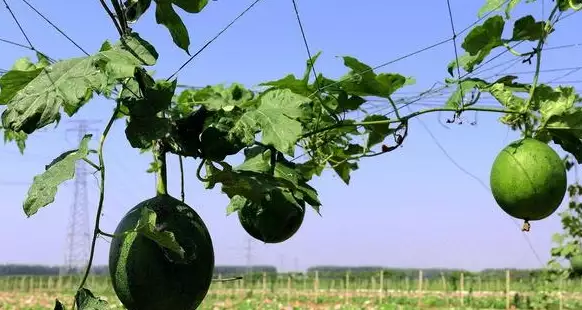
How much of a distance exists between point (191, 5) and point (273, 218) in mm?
589

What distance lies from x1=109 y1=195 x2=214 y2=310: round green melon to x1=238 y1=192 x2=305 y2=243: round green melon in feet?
1.17

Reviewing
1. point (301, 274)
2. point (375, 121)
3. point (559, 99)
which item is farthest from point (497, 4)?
point (301, 274)

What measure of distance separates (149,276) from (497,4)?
127cm

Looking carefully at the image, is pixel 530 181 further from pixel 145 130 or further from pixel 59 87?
pixel 59 87

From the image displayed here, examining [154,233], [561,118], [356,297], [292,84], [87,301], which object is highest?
[292,84]

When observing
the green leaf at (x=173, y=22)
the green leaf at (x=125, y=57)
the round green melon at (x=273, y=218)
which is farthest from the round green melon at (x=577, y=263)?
the green leaf at (x=125, y=57)

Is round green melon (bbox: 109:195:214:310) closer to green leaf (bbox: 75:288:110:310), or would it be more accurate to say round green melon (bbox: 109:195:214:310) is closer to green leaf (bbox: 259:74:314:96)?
green leaf (bbox: 75:288:110:310)

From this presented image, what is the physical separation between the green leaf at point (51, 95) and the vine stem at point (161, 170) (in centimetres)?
37

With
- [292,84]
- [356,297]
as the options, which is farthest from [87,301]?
[356,297]

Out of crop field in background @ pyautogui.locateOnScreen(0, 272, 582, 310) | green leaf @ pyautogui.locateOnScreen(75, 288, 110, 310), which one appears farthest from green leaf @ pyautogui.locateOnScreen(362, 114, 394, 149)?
green leaf @ pyautogui.locateOnScreen(75, 288, 110, 310)

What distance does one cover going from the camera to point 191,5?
1620 millimetres

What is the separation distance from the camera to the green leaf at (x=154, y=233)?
1358 millimetres

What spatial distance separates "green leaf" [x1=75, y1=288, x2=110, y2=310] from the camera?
54.6 inches

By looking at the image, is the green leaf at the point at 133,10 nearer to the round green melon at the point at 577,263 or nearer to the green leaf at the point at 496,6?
the green leaf at the point at 496,6
